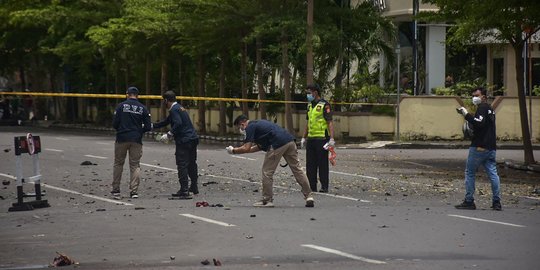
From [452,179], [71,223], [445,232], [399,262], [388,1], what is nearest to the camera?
[399,262]

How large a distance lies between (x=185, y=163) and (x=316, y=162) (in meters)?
2.52

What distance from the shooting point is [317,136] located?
22125 mm

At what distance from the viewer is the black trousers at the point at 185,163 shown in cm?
2067

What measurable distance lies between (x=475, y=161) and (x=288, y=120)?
21.8 m

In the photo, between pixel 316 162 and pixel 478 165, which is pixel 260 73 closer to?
pixel 316 162

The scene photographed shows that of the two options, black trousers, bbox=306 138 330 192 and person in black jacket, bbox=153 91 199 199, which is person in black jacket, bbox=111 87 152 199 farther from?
black trousers, bbox=306 138 330 192

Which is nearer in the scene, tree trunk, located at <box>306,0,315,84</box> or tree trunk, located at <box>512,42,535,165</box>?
tree trunk, located at <box>512,42,535,165</box>

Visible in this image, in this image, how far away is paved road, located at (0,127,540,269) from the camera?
531 inches

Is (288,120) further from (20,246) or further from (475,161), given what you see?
(20,246)

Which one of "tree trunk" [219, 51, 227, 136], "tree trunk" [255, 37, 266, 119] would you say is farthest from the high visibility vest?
"tree trunk" [219, 51, 227, 136]

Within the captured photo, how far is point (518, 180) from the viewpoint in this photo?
85.4ft

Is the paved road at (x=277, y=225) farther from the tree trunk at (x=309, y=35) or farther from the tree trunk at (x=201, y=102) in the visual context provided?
the tree trunk at (x=201, y=102)

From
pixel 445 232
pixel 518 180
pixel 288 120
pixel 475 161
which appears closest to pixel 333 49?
pixel 288 120

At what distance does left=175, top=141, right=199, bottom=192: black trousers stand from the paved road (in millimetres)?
428
